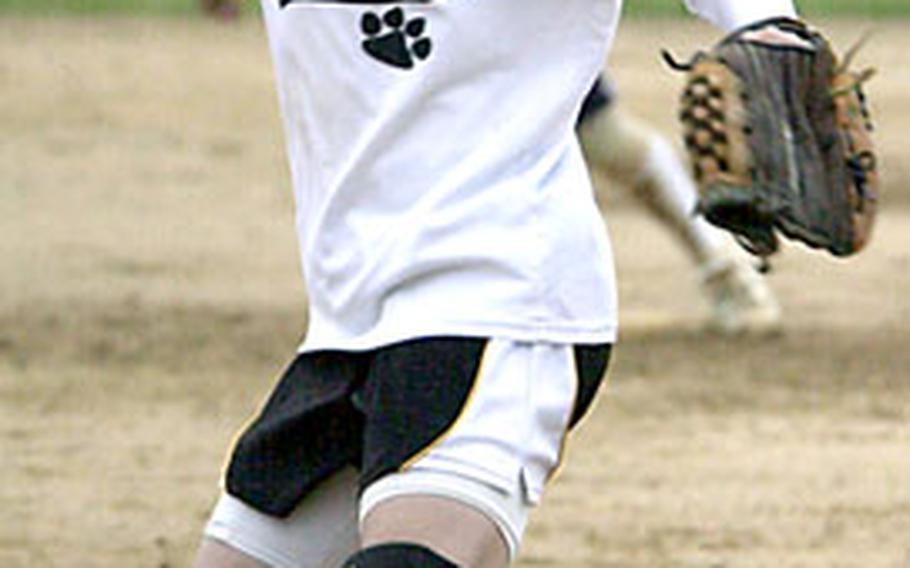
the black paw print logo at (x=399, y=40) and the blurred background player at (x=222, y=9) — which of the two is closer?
the black paw print logo at (x=399, y=40)

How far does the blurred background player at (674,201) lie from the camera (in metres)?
8.91

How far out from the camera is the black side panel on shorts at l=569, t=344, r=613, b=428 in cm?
400

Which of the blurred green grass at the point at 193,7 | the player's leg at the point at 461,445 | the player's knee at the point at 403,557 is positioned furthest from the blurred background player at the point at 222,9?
the player's knee at the point at 403,557

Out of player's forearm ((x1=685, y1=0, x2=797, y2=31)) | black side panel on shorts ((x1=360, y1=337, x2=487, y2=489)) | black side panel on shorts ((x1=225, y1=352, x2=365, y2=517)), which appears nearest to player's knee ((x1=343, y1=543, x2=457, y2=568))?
black side panel on shorts ((x1=360, y1=337, x2=487, y2=489))

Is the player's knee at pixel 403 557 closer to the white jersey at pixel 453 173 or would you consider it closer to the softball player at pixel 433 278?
the softball player at pixel 433 278

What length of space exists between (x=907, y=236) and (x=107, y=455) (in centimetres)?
504

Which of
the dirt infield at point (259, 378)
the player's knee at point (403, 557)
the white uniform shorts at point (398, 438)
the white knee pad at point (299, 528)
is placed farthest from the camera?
the dirt infield at point (259, 378)

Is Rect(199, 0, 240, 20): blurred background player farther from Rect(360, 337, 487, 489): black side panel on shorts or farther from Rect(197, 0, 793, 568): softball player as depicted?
Rect(360, 337, 487, 489): black side panel on shorts

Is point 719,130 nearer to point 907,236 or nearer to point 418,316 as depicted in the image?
point 418,316

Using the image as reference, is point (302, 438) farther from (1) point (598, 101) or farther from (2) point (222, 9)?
(2) point (222, 9)

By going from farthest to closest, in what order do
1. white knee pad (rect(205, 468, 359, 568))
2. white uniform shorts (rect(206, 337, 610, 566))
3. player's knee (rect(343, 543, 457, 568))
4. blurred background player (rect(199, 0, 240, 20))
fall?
blurred background player (rect(199, 0, 240, 20)), white knee pad (rect(205, 468, 359, 568)), white uniform shorts (rect(206, 337, 610, 566)), player's knee (rect(343, 543, 457, 568))

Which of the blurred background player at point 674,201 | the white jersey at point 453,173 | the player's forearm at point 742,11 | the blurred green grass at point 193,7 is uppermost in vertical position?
the player's forearm at point 742,11

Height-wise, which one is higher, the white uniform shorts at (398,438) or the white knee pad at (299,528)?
the white uniform shorts at (398,438)

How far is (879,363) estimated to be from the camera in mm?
8562
